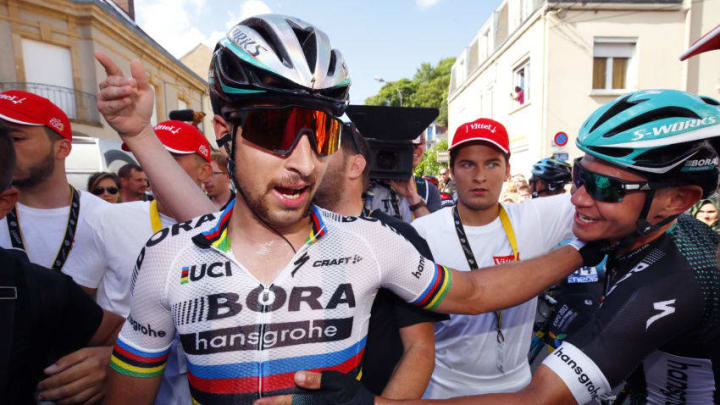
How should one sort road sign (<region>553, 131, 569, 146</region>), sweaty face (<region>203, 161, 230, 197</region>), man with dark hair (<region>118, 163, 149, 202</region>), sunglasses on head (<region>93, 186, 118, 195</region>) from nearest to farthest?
sweaty face (<region>203, 161, 230, 197</region>), sunglasses on head (<region>93, 186, 118, 195</region>), man with dark hair (<region>118, 163, 149, 202</region>), road sign (<region>553, 131, 569, 146</region>)

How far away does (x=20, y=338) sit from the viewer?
1536 mm

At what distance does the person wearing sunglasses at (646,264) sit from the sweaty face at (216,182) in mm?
4072

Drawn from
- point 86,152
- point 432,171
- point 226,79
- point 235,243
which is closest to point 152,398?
point 235,243

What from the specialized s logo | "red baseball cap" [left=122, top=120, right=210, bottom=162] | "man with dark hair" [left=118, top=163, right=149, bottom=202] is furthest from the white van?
the specialized s logo

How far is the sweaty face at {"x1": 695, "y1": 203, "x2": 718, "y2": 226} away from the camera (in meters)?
6.01

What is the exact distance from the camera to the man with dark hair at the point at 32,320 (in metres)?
1.50

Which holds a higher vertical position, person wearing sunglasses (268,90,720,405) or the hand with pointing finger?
the hand with pointing finger

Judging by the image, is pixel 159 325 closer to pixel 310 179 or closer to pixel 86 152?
pixel 310 179

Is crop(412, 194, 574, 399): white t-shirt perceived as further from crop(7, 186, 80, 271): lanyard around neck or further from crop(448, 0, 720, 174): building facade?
crop(448, 0, 720, 174): building facade

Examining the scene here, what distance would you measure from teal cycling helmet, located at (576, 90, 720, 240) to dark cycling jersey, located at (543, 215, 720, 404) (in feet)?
0.64

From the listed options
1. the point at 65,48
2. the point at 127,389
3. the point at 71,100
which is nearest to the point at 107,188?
the point at 127,389

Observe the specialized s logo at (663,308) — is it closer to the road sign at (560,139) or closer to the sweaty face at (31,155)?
the sweaty face at (31,155)

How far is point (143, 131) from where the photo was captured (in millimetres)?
1946

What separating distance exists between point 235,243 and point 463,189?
7.56 ft
